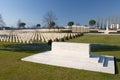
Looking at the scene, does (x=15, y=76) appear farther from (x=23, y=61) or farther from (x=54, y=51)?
(x=54, y=51)

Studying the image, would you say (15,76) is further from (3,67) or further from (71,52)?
(71,52)

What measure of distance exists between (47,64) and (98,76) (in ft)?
8.31

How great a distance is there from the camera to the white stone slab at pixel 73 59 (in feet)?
25.1

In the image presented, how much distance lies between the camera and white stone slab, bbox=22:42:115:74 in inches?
301

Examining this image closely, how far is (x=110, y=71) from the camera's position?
705cm

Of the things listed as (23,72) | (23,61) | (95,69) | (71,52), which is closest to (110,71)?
(95,69)

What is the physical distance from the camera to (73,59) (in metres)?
8.64

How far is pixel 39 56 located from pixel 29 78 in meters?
3.14

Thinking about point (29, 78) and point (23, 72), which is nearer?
point (29, 78)

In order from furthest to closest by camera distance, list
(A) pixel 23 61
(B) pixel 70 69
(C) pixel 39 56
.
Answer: (C) pixel 39 56, (A) pixel 23 61, (B) pixel 70 69

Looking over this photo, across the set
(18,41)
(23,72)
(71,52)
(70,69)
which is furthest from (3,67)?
(18,41)

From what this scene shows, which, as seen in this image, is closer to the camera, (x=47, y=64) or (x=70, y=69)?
(x=70, y=69)

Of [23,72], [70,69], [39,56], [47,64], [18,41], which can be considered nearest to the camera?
[23,72]

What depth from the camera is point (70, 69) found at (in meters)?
7.34
